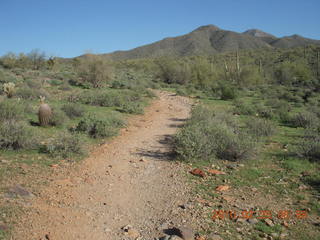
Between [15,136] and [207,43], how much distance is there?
89447 millimetres

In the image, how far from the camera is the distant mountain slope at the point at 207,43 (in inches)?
3302

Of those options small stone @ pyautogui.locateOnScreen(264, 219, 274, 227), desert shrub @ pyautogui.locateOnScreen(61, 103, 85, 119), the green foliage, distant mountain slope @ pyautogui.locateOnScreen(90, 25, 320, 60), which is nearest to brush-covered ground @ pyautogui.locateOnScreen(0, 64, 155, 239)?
desert shrub @ pyautogui.locateOnScreen(61, 103, 85, 119)

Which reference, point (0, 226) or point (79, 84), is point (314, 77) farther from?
point (0, 226)

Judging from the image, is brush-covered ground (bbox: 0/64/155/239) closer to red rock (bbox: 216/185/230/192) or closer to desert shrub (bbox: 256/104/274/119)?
red rock (bbox: 216/185/230/192)

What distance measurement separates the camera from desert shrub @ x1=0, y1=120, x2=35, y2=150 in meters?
7.16

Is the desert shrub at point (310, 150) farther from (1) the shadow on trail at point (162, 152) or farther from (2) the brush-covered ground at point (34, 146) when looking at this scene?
(2) the brush-covered ground at point (34, 146)

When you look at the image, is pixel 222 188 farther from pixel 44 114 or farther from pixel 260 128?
pixel 44 114

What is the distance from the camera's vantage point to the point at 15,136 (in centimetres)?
720

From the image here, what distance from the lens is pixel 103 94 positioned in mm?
15953

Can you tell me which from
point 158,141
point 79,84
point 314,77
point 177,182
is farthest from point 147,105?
point 314,77

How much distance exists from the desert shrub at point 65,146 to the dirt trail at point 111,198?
18.6 inches

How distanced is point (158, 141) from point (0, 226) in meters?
5.96

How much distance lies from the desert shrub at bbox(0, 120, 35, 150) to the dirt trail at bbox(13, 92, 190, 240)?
5.51ft

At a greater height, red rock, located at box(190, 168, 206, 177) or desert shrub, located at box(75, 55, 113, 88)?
desert shrub, located at box(75, 55, 113, 88)
